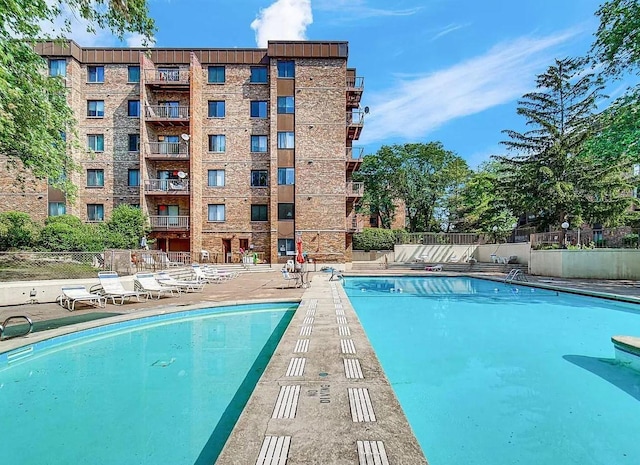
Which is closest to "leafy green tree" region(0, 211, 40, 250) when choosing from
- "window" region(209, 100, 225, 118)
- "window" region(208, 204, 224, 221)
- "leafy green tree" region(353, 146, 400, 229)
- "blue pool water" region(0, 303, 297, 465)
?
"window" region(208, 204, 224, 221)

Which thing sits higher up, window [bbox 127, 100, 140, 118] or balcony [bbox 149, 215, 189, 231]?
window [bbox 127, 100, 140, 118]

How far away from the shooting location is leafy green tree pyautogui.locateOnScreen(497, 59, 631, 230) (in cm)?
2283

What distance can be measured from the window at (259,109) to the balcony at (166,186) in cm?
694

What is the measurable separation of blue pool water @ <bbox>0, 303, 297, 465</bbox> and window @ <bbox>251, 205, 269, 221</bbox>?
18.6 m

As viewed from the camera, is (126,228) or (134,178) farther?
(134,178)

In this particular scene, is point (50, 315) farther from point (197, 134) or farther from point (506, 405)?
point (197, 134)

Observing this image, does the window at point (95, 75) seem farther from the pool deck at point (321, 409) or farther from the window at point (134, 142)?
the pool deck at point (321, 409)

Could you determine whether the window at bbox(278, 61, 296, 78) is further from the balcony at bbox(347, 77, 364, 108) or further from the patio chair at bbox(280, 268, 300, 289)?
the patio chair at bbox(280, 268, 300, 289)

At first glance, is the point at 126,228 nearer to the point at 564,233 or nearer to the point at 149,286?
the point at 149,286

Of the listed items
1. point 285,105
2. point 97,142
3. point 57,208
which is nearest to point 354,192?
point 285,105

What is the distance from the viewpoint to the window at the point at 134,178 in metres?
25.8

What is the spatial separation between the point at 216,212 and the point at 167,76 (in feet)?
33.3

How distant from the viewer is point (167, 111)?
25.8 m

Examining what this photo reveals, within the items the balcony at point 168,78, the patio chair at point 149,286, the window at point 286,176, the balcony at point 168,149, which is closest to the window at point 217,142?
the balcony at point 168,149
